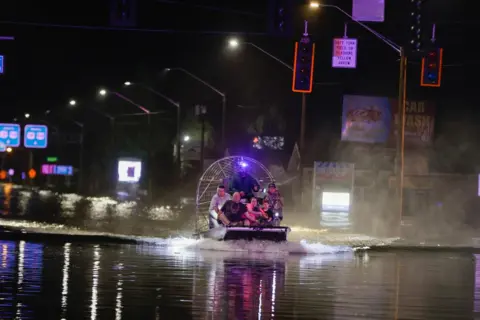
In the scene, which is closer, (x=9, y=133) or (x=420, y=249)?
(x=420, y=249)

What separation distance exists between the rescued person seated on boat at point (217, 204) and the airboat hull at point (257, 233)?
4.16ft

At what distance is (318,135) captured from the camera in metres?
70.6

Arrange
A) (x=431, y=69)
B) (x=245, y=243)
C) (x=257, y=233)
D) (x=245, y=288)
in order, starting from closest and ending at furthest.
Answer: (x=245, y=288)
(x=257, y=233)
(x=245, y=243)
(x=431, y=69)

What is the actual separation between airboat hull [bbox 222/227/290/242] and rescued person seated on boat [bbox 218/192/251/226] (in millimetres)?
1027

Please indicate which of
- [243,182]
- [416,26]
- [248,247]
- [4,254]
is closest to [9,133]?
[243,182]

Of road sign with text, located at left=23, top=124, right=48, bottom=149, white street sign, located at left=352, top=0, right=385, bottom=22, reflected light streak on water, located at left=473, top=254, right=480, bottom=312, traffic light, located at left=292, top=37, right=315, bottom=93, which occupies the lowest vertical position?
reflected light streak on water, located at left=473, top=254, right=480, bottom=312

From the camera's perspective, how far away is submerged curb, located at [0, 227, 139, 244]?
27.6 metres

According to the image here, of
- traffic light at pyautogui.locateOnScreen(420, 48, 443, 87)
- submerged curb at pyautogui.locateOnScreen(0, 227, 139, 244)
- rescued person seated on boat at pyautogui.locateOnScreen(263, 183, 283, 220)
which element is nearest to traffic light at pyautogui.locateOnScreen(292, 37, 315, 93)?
rescued person seated on boat at pyautogui.locateOnScreen(263, 183, 283, 220)

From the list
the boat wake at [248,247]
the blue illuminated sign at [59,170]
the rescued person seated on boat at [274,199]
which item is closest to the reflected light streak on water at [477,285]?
the boat wake at [248,247]

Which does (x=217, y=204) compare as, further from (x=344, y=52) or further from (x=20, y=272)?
(x=344, y=52)

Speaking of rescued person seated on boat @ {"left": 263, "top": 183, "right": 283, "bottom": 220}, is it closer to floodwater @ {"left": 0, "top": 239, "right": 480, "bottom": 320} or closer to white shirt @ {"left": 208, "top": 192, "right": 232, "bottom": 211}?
white shirt @ {"left": 208, "top": 192, "right": 232, "bottom": 211}

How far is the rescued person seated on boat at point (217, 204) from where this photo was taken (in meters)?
26.5

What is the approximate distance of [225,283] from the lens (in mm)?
17516

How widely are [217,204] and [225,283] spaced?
31.2ft
